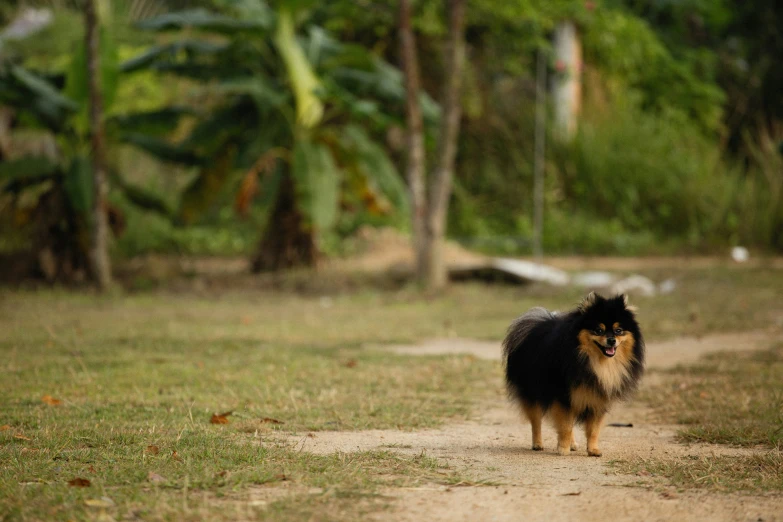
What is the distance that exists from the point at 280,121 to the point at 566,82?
757 cm

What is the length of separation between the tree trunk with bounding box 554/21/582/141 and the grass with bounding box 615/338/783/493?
1259 centimetres

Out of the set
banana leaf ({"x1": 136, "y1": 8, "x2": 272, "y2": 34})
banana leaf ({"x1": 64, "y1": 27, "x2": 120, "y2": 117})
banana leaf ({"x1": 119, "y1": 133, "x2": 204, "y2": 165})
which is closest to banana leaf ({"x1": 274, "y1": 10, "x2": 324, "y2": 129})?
banana leaf ({"x1": 136, "y1": 8, "x2": 272, "y2": 34})

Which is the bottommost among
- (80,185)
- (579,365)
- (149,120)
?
(579,365)

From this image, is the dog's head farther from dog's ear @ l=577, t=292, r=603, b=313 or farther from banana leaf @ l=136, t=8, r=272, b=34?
banana leaf @ l=136, t=8, r=272, b=34

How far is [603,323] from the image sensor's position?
5480mm

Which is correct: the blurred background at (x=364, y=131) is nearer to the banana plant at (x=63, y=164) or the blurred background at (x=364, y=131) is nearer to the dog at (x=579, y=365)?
the banana plant at (x=63, y=164)

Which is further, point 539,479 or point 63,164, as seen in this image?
point 63,164

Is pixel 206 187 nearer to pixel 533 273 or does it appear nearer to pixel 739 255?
pixel 533 273

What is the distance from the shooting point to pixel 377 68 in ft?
55.2

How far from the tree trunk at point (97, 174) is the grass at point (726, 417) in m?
8.77

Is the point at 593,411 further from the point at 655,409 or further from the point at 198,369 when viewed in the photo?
the point at 198,369

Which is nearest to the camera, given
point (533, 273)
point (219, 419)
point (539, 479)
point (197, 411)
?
point (539, 479)

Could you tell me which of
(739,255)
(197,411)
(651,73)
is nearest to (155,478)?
(197,411)

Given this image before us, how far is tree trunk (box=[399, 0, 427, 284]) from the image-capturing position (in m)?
15.2
